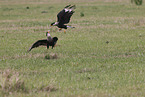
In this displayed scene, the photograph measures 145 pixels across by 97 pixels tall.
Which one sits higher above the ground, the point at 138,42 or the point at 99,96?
the point at 99,96

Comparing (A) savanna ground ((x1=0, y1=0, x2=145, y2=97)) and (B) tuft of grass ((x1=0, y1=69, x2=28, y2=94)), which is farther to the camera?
(A) savanna ground ((x1=0, y1=0, x2=145, y2=97))

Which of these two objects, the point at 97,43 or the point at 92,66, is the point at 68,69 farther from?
the point at 97,43

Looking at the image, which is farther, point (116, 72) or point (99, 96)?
point (116, 72)

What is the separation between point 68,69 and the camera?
991 cm

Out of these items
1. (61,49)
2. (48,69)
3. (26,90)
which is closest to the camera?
(26,90)

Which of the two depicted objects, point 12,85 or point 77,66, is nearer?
point 12,85

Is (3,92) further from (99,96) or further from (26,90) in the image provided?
(99,96)

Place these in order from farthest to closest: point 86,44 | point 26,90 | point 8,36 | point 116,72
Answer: point 8,36
point 86,44
point 116,72
point 26,90

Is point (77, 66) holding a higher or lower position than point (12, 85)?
lower

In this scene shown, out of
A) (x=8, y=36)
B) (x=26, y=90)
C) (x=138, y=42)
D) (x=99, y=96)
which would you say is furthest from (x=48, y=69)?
(x=8, y=36)

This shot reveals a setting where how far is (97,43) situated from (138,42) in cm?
185

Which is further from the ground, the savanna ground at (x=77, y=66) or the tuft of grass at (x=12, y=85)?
the tuft of grass at (x=12, y=85)

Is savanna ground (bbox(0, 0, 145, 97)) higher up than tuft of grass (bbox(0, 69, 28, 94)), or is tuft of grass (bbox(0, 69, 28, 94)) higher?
tuft of grass (bbox(0, 69, 28, 94))

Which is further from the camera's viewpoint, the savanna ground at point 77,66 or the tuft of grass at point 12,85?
the savanna ground at point 77,66
